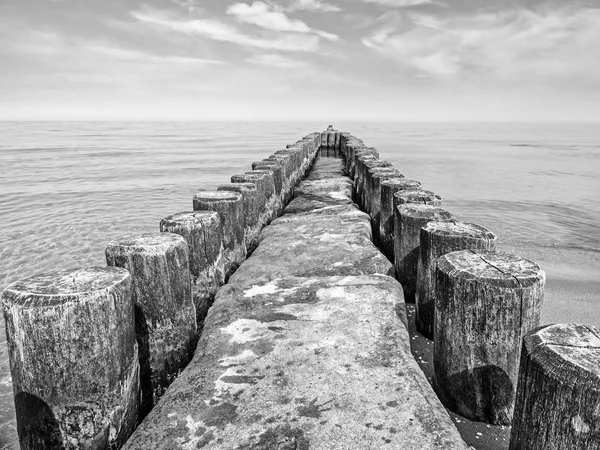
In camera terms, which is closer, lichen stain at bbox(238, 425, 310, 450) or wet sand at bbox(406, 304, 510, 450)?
lichen stain at bbox(238, 425, 310, 450)

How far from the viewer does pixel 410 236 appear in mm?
3807

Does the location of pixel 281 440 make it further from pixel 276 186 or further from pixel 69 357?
pixel 276 186

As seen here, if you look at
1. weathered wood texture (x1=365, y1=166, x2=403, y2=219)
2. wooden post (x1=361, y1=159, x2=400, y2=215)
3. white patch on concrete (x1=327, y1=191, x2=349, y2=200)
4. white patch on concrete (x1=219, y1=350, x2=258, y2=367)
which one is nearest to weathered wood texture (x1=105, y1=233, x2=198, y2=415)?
white patch on concrete (x1=219, y1=350, x2=258, y2=367)

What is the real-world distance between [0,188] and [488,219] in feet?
63.9

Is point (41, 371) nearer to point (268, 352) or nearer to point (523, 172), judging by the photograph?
point (268, 352)

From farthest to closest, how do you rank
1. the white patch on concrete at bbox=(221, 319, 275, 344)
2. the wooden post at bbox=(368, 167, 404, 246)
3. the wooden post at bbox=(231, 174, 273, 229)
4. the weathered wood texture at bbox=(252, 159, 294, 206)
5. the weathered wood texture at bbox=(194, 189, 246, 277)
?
the weathered wood texture at bbox=(252, 159, 294, 206) < the wooden post at bbox=(368, 167, 404, 246) < the wooden post at bbox=(231, 174, 273, 229) < the weathered wood texture at bbox=(194, 189, 246, 277) < the white patch on concrete at bbox=(221, 319, 275, 344)

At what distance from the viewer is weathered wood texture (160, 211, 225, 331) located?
3.17 m

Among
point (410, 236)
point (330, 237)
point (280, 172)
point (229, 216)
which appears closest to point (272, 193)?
point (280, 172)

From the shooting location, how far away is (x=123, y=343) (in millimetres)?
2035

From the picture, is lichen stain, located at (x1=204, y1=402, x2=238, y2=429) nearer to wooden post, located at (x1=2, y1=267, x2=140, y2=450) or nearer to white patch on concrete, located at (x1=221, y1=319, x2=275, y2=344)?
wooden post, located at (x1=2, y1=267, x2=140, y2=450)

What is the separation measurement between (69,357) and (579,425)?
1906mm

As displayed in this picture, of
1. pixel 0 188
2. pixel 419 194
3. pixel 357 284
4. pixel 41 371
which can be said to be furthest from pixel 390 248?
pixel 0 188

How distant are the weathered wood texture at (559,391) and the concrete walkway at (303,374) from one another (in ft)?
1.56

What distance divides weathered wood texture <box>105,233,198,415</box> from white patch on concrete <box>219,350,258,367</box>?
32 centimetres
